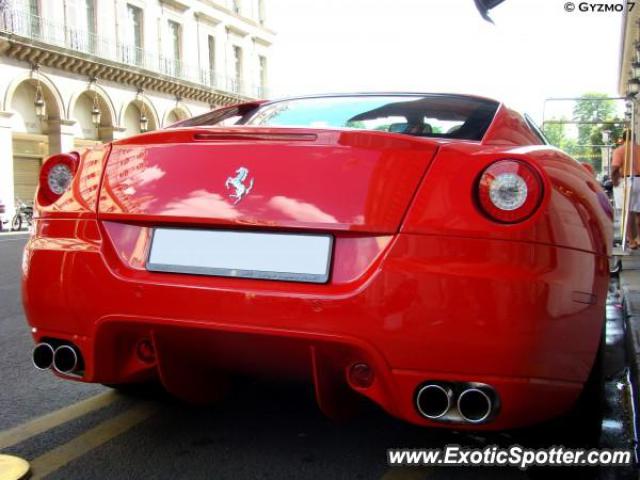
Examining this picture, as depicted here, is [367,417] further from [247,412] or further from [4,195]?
[4,195]

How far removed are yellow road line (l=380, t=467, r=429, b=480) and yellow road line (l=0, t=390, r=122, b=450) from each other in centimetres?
138

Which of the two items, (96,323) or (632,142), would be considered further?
(632,142)

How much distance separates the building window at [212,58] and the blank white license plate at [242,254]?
1546 inches

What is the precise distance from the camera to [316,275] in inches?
78.0

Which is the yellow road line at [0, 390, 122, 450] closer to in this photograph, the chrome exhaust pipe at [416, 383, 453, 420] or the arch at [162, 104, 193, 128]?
the chrome exhaust pipe at [416, 383, 453, 420]

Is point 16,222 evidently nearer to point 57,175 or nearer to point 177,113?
point 177,113

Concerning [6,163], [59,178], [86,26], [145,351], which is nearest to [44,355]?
[145,351]

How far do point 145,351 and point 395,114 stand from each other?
1.33m

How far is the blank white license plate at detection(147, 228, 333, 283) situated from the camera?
6.55ft

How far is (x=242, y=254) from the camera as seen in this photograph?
206 cm

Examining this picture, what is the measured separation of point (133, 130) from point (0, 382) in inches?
1280

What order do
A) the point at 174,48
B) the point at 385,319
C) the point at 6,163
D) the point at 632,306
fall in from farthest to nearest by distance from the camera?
the point at 174,48 < the point at 6,163 < the point at 632,306 < the point at 385,319

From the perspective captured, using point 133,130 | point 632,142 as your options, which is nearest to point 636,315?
point 632,142

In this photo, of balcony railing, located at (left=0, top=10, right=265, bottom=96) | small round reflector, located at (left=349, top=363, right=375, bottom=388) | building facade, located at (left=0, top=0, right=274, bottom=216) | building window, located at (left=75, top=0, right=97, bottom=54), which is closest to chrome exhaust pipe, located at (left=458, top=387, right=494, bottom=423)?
small round reflector, located at (left=349, top=363, right=375, bottom=388)
